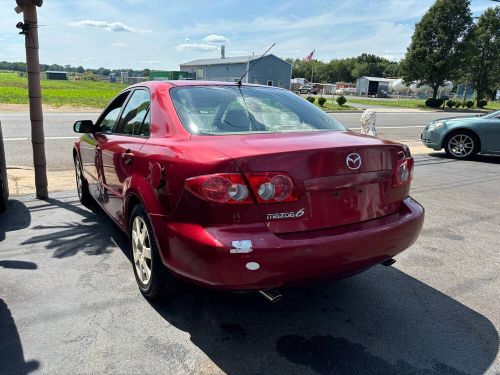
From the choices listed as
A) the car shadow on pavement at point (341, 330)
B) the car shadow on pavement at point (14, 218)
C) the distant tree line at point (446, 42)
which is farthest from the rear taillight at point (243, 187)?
the distant tree line at point (446, 42)

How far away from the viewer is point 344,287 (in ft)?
11.5

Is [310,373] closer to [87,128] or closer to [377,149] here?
[377,149]

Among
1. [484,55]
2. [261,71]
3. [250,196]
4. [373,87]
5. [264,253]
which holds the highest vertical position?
[484,55]

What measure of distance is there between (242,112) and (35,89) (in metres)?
3.67

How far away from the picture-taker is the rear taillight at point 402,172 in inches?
114

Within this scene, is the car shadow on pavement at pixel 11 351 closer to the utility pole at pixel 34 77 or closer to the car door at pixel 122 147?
the car door at pixel 122 147

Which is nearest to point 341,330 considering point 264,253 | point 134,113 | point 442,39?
point 264,253

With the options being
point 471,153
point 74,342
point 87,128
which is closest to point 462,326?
point 74,342

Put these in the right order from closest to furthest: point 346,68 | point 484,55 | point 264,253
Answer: point 264,253
point 484,55
point 346,68

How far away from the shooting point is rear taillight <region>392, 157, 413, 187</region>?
2896mm

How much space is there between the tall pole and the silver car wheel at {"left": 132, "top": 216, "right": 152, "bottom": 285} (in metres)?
3.20

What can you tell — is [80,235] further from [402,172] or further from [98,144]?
[402,172]

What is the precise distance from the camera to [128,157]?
3.26m

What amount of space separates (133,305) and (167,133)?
126 cm
